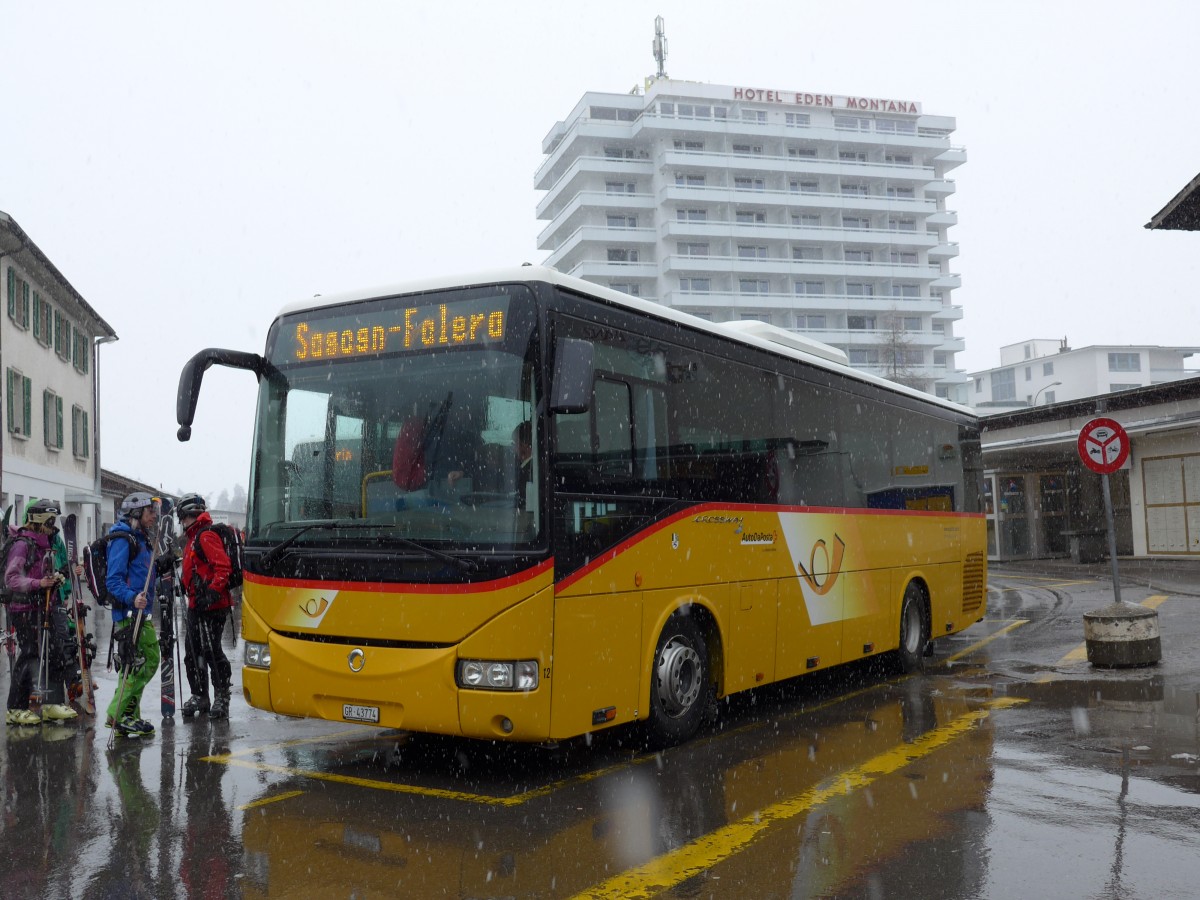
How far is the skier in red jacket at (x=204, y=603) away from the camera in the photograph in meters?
9.41

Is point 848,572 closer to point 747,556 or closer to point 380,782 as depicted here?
point 747,556

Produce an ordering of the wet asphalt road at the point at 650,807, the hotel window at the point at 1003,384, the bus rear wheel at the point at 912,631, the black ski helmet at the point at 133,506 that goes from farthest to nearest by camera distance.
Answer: the hotel window at the point at 1003,384 → the bus rear wheel at the point at 912,631 → the black ski helmet at the point at 133,506 → the wet asphalt road at the point at 650,807

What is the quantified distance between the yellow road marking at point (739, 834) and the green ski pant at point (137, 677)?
16.7ft

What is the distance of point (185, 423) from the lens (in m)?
7.44

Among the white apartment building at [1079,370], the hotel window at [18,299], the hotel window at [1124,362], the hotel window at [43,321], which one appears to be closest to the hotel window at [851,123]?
the white apartment building at [1079,370]

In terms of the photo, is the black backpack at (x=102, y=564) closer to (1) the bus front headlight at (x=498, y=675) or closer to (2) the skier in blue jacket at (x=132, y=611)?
(2) the skier in blue jacket at (x=132, y=611)

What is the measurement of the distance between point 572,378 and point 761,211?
322ft

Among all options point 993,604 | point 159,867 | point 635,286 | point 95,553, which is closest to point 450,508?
point 159,867

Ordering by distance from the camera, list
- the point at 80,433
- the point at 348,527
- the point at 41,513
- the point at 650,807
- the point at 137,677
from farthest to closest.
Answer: the point at 80,433
the point at 41,513
the point at 137,677
the point at 348,527
the point at 650,807

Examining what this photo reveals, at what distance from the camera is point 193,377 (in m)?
7.39

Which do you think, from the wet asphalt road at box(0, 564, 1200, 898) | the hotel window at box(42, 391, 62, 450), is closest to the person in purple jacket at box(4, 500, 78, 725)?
the wet asphalt road at box(0, 564, 1200, 898)

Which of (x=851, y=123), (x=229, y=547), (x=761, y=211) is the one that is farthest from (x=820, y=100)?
(x=229, y=547)

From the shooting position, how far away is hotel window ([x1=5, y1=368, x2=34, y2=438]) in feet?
94.7

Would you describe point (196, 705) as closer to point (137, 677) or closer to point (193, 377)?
point (137, 677)
